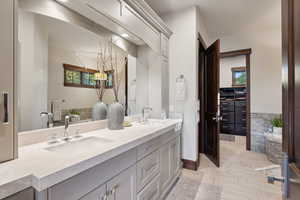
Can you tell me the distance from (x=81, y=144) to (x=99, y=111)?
0.53m

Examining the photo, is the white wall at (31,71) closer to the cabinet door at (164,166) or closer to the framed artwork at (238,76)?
the cabinet door at (164,166)

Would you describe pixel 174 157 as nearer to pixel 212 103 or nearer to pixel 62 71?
pixel 212 103

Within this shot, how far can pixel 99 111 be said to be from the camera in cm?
183

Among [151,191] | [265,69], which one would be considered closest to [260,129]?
[265,69]

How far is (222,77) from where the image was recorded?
5715mm

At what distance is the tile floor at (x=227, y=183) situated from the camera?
204 centimetres

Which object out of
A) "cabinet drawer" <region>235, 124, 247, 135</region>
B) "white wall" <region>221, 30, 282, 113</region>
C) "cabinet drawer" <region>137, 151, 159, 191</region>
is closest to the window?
"cabinet drawer" <region>137, 151, 159, 191</region>

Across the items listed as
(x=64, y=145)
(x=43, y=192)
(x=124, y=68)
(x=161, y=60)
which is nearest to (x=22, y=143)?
(x=64, y=145)

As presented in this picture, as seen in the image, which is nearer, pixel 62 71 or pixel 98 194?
pixel 98 194

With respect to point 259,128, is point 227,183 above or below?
below

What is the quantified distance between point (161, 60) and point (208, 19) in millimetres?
1458

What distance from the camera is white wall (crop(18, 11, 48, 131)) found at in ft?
3.87

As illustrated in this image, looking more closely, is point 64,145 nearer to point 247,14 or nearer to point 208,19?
point 208,19

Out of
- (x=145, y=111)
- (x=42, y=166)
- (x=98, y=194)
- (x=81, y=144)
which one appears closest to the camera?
(x=42, y=166)
